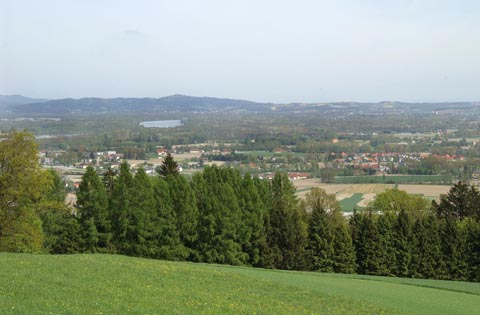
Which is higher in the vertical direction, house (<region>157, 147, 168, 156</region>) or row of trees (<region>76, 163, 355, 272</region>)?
row of trees (<region>76, 163, 355, 272</region>)

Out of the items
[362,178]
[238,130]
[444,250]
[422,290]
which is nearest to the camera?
[422,290]

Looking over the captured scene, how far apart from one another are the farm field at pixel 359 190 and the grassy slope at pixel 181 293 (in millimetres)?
54040

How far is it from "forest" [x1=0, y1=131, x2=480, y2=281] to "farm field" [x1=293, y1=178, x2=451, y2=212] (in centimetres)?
3508

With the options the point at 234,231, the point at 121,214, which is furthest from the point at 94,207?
the point at 234,231

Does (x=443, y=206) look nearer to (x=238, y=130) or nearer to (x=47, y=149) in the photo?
(x=47, y=149)

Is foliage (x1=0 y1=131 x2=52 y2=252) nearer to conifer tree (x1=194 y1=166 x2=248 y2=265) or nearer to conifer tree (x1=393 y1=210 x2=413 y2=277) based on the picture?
conifer tree (x1=194 y1=166 x2=248 y2=265)

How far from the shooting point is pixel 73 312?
1584 cm

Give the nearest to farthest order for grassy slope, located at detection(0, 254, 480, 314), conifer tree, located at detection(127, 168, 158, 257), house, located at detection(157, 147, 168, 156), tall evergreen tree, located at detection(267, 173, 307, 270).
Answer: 1. grassy slope, located at detection(0, 254, 480, 314)
2. conifer tree, located at detection(127, 168, 158, 257)
3. tall evergreen tree, located at detection(267, 173, 307, 270)
4. house, located at detection(157, 147, 168, 156)

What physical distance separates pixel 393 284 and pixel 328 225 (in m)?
14.5

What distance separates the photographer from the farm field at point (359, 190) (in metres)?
85.8

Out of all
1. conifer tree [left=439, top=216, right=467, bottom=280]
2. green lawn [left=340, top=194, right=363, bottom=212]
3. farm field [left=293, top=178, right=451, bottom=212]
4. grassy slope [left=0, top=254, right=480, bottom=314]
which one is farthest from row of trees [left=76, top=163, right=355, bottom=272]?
farm field [left=293, top=178, right=451, bottom=212]

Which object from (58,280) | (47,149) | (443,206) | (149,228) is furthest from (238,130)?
(58,280)

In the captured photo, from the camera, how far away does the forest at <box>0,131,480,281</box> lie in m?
40.6

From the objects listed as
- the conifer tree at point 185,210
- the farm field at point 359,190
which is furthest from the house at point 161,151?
the conifer tree at point 185,210
